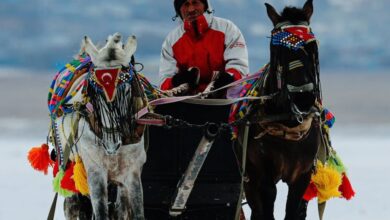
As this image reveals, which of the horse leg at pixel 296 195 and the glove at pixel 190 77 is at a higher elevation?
the glove at pixel 190 77

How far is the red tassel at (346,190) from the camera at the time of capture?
25.8 feet

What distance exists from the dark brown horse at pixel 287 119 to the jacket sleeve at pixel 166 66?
1133 mm

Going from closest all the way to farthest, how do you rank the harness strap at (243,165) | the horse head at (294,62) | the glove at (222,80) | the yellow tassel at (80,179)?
the horse head at (294,62), the yellow tassel at (80,179), the harness strap at (243,165), the glove at (222,80)

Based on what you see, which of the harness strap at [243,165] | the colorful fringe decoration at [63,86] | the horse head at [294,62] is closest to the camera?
the horse head at [294,62]

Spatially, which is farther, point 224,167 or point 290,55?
point 224,167

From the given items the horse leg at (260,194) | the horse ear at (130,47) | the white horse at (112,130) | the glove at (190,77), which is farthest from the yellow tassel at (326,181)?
the horse ear at (130,47)

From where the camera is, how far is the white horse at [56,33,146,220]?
22.2 feet

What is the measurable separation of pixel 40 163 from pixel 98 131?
1360 mm

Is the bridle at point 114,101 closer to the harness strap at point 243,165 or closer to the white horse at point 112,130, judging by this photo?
the white horse at point 112,130

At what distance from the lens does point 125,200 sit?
281 inches

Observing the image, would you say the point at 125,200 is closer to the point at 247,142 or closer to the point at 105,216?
the point at 105,216

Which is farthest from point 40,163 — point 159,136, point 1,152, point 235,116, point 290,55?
point 1,152

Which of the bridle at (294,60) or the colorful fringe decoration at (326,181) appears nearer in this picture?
the bridle at (294,60)

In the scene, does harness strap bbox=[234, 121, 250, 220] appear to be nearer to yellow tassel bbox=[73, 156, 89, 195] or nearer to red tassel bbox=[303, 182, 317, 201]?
red tassel bbox=[303, 182, 317, 201]
